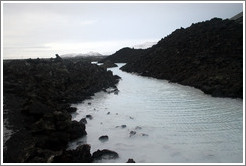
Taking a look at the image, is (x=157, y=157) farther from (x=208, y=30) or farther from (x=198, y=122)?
(x=208, y=30)

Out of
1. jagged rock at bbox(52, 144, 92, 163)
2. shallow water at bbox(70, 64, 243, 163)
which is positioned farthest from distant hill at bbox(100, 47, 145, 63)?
jagged rock at bbox(52, 144, 92, 163)

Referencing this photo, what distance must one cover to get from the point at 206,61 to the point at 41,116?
16.0 m

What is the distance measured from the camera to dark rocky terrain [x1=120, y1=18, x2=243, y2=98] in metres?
16.1

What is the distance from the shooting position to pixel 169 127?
974 cm

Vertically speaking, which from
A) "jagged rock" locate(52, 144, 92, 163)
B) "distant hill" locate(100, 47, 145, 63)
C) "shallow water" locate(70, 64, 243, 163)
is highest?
"jagged rock" locate(52, 144, 92, 163)

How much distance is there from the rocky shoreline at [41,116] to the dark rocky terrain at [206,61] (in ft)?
25.7

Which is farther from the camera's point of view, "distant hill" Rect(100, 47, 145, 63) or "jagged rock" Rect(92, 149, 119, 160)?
"distant hill" Rect(100, 47, 145, 63)

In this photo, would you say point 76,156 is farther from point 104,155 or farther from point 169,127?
point 169,127

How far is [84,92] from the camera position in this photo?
16.2 meters

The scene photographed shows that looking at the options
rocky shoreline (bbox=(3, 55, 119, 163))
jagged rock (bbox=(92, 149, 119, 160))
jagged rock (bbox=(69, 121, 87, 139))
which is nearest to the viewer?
rocky shoreline (bbox=(3, 55, 119, 163))

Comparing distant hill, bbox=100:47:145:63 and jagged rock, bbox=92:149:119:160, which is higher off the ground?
jagged rock, bbox=92:149:119:160

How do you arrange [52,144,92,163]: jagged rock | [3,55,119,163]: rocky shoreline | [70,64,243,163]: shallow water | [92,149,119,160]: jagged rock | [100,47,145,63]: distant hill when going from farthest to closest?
[100,47,145,63]: distant hill, [70,64,243,163]: shallow water, [92,149,119,160]: jagged rock, [3,55,119,163]: rocky shoreline, [52,144,92,163]: jagged rock

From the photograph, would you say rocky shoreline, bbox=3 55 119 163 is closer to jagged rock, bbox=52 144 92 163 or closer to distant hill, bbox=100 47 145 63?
jagged rock, bbox=52 144 92 163

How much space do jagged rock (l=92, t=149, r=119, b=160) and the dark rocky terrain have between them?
9.21 meters
